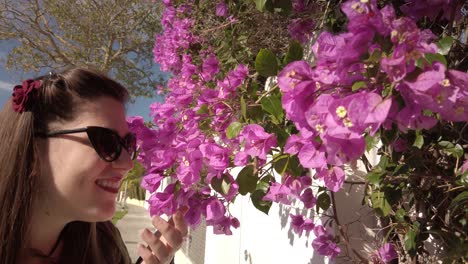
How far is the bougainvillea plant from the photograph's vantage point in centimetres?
62

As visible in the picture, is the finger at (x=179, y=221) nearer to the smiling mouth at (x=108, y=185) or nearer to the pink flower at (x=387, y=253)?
the smiling mouth at (x=108, y=185)

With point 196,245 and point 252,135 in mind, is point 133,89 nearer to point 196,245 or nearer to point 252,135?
point 196,245

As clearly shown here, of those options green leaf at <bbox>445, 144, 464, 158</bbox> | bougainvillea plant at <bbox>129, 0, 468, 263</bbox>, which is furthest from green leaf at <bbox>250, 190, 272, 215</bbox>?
green leaf at <bbox>445, 144, 464, 158</bbox>

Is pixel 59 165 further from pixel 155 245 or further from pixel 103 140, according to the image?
pixel 155 245

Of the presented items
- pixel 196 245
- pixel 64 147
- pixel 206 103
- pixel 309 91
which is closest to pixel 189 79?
pixel 206 103

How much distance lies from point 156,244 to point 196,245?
14.0 ft

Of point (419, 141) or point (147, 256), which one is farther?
point (147, 256)

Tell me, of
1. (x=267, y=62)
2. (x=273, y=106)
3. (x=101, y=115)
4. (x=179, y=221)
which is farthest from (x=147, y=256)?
(x=267, y=62)

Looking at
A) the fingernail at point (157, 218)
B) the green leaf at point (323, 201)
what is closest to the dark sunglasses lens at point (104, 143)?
the fingernail at point (157, 218)

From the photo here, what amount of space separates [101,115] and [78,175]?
0.24 m

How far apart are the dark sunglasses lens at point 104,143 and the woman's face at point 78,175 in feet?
0.06

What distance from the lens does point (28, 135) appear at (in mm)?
1329

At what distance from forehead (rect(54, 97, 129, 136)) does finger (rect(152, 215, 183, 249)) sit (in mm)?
352

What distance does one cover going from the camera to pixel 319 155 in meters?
0.84
